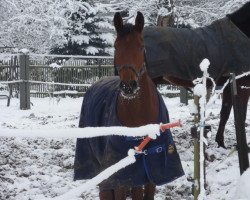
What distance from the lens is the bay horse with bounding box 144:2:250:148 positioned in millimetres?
5277

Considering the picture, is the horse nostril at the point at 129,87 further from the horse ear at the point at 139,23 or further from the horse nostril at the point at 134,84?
the horse ear at the point at 139,23

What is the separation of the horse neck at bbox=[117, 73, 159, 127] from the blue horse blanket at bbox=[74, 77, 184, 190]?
66 millimetres

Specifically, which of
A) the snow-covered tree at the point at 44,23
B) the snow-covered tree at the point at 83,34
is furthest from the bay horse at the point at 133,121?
the snow-covered tree at the point at 83,34

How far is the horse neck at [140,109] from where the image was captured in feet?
10.4

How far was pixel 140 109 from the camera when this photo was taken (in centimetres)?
317

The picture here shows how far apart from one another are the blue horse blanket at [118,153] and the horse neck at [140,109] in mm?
66

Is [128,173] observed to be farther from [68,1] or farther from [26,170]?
[68,1]

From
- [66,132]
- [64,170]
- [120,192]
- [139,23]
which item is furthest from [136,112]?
[64,170]

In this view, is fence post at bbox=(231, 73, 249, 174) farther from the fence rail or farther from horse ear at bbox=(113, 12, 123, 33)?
the fence rail

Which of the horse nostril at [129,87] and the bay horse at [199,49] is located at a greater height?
the bay horse at [199,49]

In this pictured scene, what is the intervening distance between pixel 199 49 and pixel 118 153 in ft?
8.91

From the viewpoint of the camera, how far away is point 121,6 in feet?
58.1

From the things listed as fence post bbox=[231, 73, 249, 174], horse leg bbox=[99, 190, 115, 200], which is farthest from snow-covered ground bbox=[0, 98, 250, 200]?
horse leg bbox=[99, 190, 115, 200]

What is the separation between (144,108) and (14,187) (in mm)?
2498
